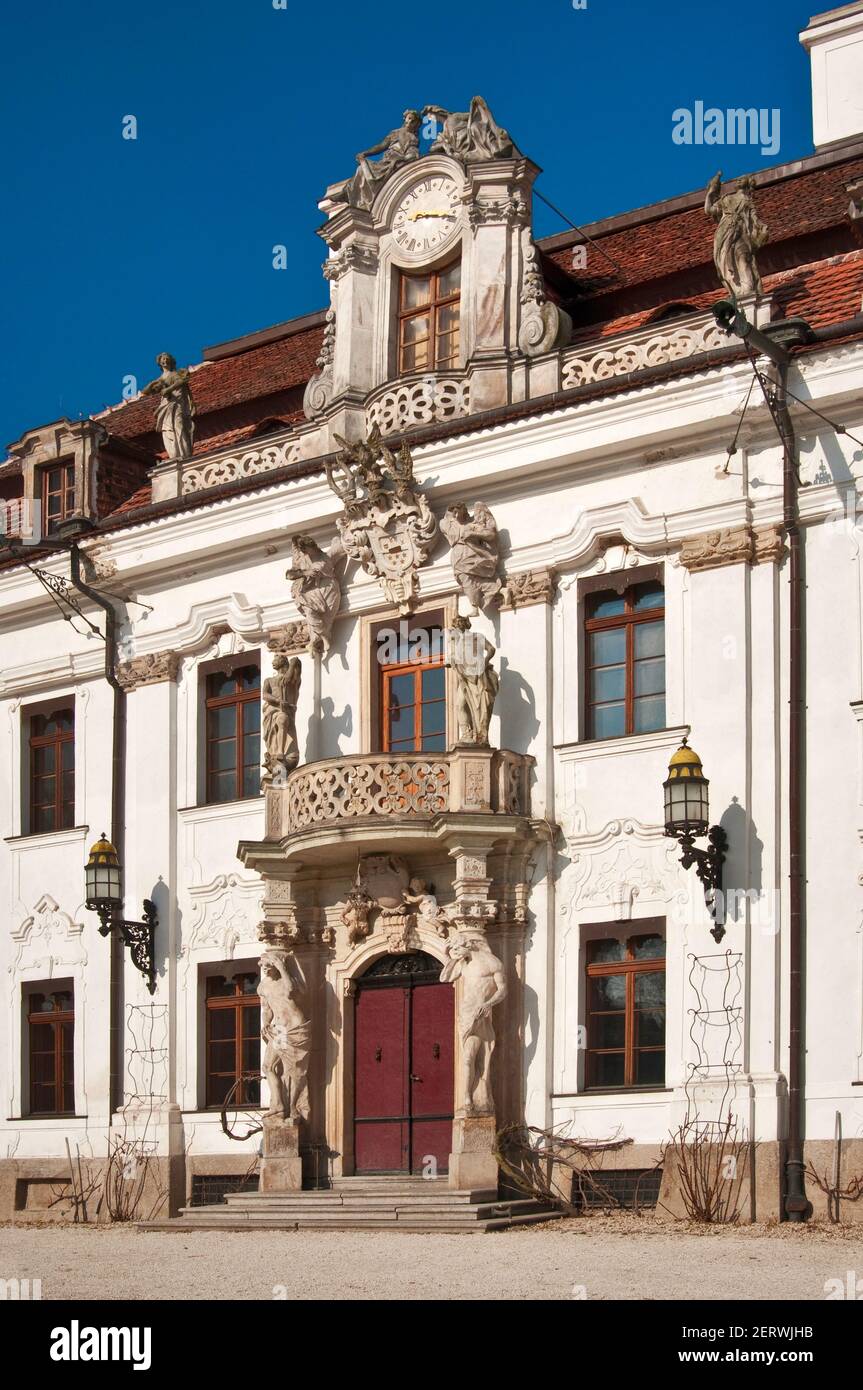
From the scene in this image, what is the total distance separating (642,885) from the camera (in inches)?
857

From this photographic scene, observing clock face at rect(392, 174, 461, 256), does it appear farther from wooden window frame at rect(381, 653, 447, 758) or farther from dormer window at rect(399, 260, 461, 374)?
wooden window frame at rect(381, 653, 447, 758)

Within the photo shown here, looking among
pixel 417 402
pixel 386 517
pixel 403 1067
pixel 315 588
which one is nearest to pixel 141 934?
pixel 403 1067

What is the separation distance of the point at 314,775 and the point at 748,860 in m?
4.76

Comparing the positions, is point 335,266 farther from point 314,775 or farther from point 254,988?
point 254,988

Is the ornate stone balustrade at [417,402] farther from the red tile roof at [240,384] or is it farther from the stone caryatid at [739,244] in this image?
the stone caryatid at [739,244]

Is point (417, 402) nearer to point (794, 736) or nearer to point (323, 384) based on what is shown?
point (323, 384)

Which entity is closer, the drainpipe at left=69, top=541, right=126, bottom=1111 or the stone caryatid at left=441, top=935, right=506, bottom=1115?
the stone caryatid at left=441, top=935, right=506, bottom=1115

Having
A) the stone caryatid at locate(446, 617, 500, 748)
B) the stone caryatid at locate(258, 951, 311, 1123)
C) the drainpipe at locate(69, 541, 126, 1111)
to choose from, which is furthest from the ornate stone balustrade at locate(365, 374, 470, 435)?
the stone caryatid at locate(258, 951, 311, 1123)

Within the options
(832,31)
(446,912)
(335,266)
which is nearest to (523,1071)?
(446,912)

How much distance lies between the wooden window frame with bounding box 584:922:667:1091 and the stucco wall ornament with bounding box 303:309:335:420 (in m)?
7.24

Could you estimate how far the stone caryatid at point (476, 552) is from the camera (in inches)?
914

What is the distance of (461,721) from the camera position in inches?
878

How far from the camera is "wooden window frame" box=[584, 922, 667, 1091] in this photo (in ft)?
71.1

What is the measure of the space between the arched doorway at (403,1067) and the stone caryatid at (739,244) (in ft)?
25.1
